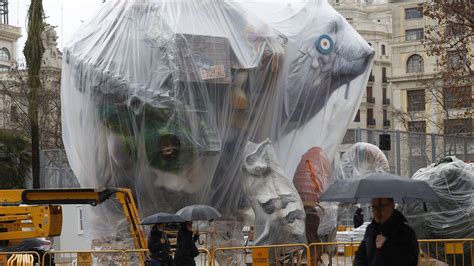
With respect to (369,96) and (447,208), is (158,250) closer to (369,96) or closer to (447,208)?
(447,208)

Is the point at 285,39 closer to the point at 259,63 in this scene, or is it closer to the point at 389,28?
the point at 259,63

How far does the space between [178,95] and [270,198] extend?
2.60 meters

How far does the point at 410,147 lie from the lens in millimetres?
35844

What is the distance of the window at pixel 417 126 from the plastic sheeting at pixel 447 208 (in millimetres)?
42884

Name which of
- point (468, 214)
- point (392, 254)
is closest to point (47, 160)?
point (468, 214)

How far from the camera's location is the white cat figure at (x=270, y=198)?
18.0 metres

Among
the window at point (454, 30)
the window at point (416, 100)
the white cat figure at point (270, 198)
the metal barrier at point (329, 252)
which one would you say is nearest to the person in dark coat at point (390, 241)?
the metal barrier at point (329, 252)

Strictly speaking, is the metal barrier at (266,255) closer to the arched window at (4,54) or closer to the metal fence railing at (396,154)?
the metal fence railing at (396,154)

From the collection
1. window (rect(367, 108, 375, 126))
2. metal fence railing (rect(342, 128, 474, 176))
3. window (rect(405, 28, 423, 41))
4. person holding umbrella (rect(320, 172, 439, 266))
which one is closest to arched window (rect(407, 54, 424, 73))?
window (rect(367, 108, 375, 126))

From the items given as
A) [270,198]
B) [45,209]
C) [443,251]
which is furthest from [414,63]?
[45,209]

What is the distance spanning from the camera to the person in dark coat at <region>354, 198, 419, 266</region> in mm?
8422

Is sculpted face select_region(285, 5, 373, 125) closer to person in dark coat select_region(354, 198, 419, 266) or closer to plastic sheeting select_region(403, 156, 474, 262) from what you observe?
plastic sheeting select_region(403, 156, 474, 262)

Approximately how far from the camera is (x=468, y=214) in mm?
17297

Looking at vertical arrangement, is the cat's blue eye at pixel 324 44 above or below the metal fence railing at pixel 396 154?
above
